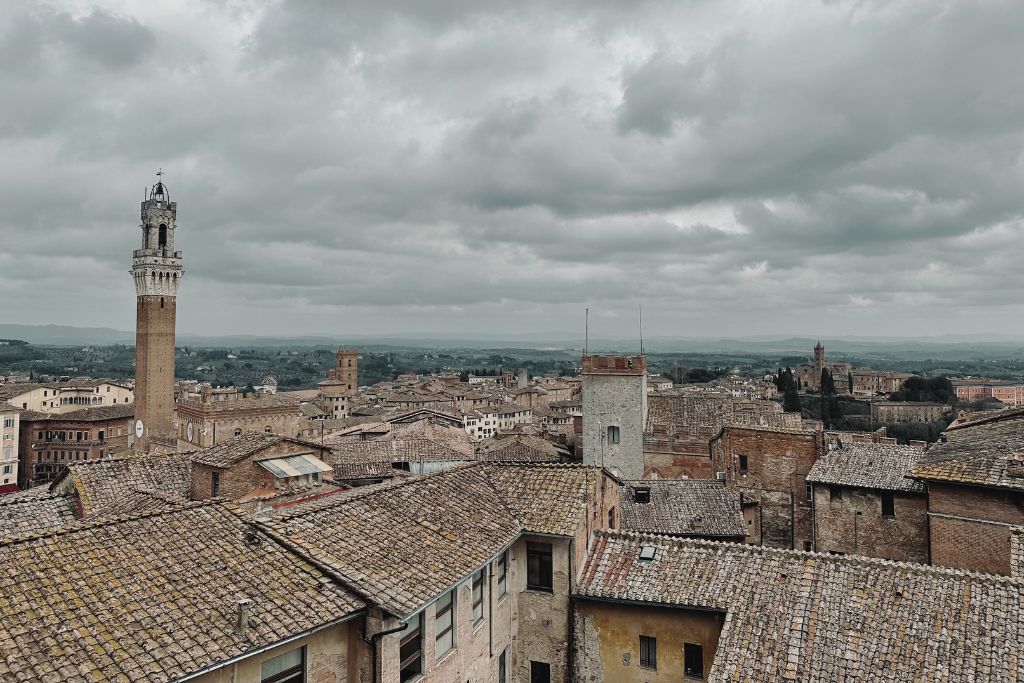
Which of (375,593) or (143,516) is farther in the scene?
(143,516)

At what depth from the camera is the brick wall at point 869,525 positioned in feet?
72.6

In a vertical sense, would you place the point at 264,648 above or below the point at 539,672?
above

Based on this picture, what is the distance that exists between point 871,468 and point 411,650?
19.3 meters

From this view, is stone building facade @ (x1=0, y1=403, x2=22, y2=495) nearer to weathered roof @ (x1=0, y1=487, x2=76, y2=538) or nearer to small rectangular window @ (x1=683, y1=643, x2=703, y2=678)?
weathered roof @ (x1=0, y1=487, x2=76, y2=538)

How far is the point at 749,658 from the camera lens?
12.1m

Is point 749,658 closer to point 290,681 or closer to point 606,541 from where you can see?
point 606,541

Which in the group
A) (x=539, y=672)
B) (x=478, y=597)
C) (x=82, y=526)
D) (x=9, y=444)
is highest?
(x=82, y=526)

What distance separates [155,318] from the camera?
68250mm

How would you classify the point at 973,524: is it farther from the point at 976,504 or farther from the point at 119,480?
the point at 119,480

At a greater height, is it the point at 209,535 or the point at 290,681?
the point at 209,535

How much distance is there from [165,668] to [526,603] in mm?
9032

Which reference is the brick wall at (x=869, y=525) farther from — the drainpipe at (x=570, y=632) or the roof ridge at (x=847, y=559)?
the drainpipe at (x=570, y=632)

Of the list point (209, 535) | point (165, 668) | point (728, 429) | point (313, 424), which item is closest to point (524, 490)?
point (209, 535)

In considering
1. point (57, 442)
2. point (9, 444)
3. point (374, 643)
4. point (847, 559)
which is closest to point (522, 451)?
point (847, 559)
